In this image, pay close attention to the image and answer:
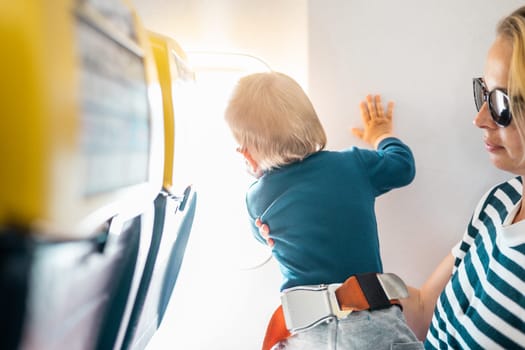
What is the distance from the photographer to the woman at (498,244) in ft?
2.24

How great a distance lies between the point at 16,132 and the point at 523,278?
27.2 inches

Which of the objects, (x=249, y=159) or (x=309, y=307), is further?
(x=249, y=159)

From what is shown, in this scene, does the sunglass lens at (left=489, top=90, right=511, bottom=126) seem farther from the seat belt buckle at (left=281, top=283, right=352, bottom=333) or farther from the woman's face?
the seat belt buckle at (left=281, top=283, right=352, bottom=333)

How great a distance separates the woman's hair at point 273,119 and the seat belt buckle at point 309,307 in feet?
0.94

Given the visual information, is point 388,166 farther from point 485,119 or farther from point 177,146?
point 177,146

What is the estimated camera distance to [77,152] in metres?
0.31

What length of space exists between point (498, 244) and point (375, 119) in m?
0.44

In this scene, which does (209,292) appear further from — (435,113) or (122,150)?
(122,150)

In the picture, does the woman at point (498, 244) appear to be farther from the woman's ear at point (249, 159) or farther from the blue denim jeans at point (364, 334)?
the woman's ear at point (249, 159)

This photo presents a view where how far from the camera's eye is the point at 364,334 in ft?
3.01

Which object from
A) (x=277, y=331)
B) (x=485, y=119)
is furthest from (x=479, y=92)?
(x=277, y=331)

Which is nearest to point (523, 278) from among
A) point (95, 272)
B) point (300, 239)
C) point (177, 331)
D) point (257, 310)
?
point (300, 239)

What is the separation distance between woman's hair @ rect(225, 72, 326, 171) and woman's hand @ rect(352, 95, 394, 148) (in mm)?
138

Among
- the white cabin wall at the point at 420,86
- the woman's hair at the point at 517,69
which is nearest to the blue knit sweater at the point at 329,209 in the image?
the white cabin wall at the point at 420,86
